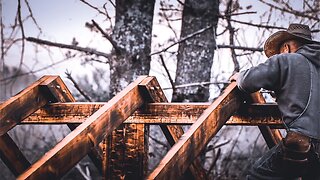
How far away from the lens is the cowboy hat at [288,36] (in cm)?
300

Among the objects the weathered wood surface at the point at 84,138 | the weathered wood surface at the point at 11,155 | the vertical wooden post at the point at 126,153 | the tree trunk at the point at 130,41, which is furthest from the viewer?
the tree trunk at the point at 130,41

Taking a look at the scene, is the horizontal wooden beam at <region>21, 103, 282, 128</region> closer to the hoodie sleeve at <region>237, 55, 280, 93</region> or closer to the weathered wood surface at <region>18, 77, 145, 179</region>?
the weathered wood surface at <region>18, 77, 145, 179</region>

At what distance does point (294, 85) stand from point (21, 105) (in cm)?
198

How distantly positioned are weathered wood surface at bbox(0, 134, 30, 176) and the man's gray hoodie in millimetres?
1912

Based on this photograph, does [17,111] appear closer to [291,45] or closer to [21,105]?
[21,105]

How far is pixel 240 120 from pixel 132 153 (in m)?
0.86

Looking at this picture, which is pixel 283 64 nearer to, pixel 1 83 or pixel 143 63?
pixel 143 63

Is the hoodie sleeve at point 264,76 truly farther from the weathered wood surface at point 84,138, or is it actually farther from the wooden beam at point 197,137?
the weathered wood surface at point 84,138

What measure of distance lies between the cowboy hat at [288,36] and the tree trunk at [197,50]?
2.63 metres


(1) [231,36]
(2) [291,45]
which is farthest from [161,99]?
(1) [231,36]

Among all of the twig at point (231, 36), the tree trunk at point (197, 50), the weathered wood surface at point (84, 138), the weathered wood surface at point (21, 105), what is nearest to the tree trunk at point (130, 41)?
the tree trunk at point (197, 50)

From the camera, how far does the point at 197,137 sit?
2586 mm

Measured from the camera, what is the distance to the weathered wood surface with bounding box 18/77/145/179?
2113 mm

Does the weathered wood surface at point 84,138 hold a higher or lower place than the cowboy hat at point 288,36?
lower
